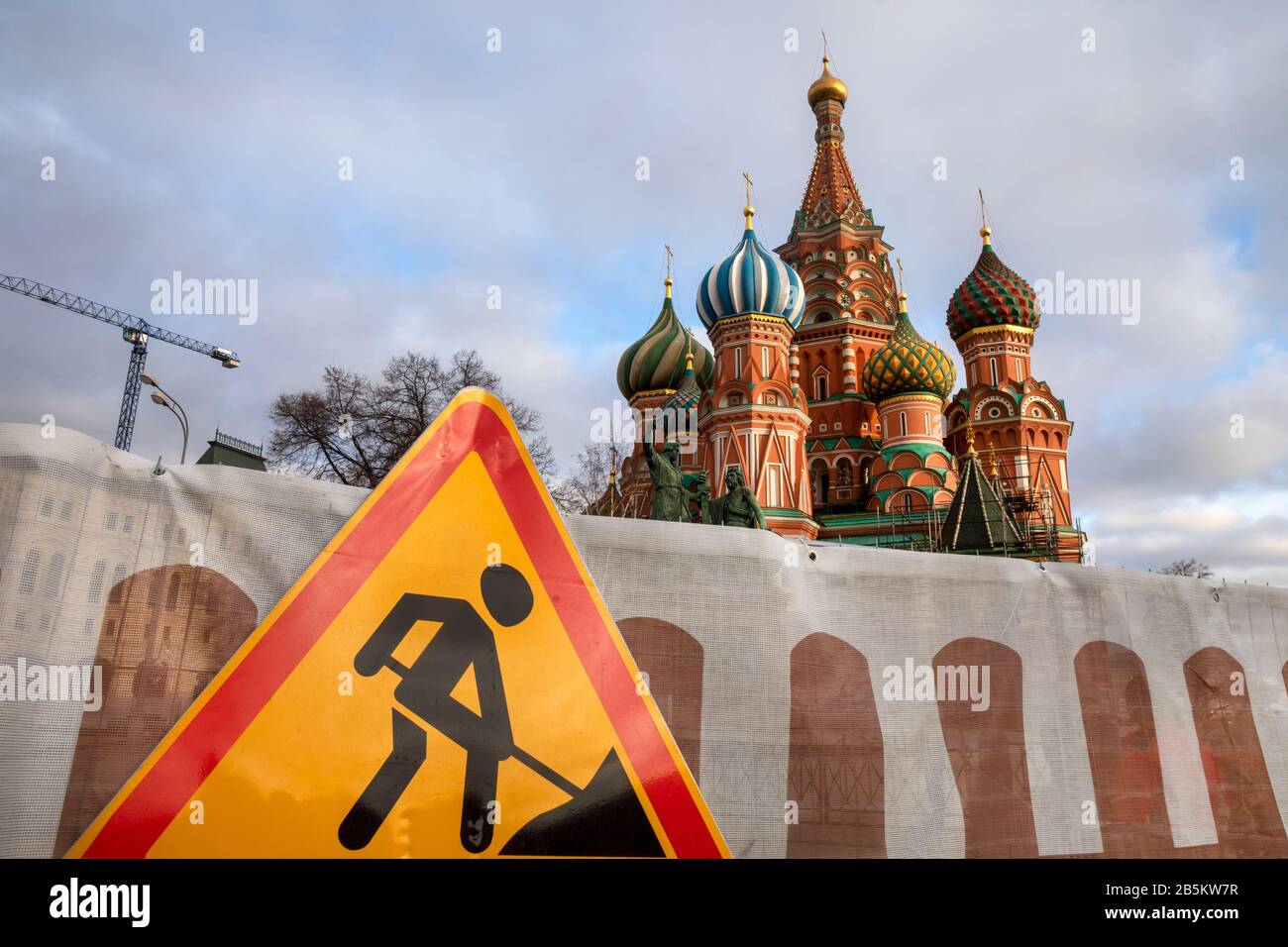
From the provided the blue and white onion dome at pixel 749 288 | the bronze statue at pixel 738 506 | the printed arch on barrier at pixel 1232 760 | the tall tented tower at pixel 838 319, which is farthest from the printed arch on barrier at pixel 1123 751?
the tall tented tower at pixel 838 319

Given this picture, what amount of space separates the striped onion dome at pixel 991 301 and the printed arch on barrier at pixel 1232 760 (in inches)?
1183

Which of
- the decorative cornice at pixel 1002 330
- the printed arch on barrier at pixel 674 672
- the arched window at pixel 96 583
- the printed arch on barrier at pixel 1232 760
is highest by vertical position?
the decorative cornice at pixel 1002 330

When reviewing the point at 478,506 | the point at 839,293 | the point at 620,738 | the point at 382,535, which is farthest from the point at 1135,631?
the point at 839,293

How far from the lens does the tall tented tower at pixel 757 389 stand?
26344 mm

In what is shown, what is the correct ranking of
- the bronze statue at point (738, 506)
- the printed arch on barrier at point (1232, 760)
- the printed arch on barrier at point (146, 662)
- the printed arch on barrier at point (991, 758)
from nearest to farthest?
the printed arch on barrier at point (146, 662) → the printed arch on barrier at point (991, 758) → the printed arch on barrier at point (1232, 760) → the bronze statue at point (738, 506)

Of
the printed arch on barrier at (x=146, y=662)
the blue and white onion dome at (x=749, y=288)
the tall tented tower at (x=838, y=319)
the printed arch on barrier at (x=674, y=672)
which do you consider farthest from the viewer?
the tall tented tower at (x=838, y=319)

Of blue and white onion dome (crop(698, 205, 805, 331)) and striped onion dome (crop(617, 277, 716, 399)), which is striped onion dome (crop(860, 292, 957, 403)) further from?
striped onion dome (crop(617, 277, 716, 399))

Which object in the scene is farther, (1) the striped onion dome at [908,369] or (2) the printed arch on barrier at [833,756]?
(1) the striped onion dome at [908,369]

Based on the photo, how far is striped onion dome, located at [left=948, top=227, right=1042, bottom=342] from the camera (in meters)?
32.7

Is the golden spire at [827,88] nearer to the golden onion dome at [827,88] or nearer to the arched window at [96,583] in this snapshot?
the golden onion dome at [827,88]

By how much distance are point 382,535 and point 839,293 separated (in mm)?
33842

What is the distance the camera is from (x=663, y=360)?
38.2 metres

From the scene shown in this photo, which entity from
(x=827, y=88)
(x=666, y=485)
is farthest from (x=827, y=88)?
(x=666, y=485)

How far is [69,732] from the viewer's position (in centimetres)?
343
